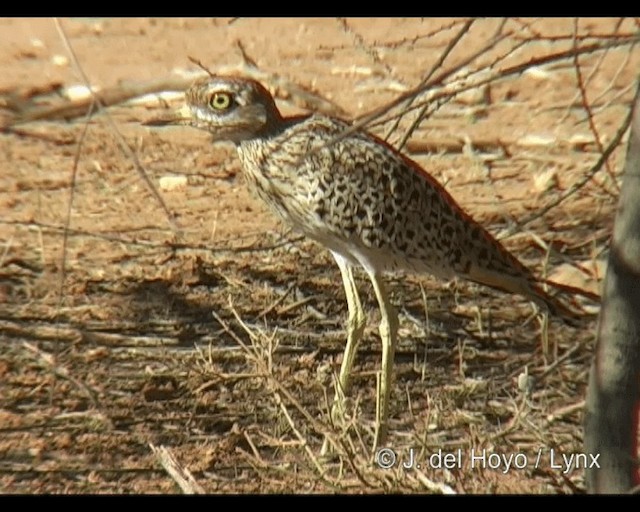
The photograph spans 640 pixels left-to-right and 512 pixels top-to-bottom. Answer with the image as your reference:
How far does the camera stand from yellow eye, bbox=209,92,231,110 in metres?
4.89

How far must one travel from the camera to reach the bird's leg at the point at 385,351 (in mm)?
4727

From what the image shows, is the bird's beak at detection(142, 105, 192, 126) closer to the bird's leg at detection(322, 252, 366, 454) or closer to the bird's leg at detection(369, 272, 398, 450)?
the bird's leg at detection(322, 252, 366, 454)

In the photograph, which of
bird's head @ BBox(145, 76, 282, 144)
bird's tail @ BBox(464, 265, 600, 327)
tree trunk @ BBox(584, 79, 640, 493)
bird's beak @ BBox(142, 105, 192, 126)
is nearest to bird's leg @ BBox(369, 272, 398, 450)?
bird's tail @ BBox(464, 265, 600, 327)

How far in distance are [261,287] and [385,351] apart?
86 centimetres

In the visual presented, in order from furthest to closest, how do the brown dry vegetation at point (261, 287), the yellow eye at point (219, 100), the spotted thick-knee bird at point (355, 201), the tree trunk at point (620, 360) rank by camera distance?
the yellow eye at point (219, 100) < the spotted thick-knee bird at point (355, 201) < the brown dry vegetation at point (261, 287) < the tree trunk at point (620, 360)

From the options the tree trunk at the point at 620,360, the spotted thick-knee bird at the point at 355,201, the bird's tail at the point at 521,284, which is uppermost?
the spotted thick-knee bird at the point at 355,201

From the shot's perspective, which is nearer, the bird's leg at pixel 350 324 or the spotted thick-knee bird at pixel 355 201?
the spotted thick-knee bird at pixel 355 201

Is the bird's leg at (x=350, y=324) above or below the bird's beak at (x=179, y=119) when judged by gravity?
below

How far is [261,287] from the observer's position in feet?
18.5

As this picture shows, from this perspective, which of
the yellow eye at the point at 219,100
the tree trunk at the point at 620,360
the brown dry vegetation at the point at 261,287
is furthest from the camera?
the yellow eye at the point at 219,100

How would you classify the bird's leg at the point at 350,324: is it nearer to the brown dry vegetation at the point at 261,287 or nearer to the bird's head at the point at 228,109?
the brown dry vegetation at the point at 261,287

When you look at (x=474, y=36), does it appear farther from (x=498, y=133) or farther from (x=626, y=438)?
(x=626, y=438)

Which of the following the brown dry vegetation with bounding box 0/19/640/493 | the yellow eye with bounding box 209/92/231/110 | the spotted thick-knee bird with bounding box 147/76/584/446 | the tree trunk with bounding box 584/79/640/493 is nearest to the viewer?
the tree trunk with bounding box 584/79/640/493

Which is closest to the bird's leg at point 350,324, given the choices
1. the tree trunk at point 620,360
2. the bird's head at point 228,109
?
the bird's head at point 228,109
